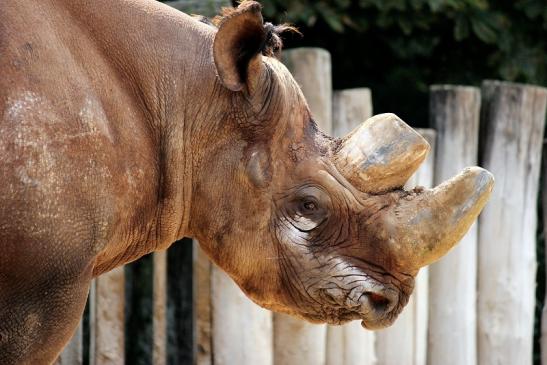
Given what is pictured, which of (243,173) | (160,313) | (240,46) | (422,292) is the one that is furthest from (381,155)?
(422,292)

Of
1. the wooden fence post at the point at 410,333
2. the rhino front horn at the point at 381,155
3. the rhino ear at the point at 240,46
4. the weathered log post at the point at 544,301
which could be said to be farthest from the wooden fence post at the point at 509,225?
the rhino ear at the point at 240,46

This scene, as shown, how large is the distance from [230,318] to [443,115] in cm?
161

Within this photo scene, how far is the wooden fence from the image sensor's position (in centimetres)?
595

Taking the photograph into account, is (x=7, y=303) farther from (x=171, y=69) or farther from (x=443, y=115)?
(x=443, y=115)

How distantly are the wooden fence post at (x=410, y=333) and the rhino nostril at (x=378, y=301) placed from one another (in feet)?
8.53

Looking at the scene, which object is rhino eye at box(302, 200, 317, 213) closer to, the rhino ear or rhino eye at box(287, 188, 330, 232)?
rhino eye at box(287, 188, 330, 232)

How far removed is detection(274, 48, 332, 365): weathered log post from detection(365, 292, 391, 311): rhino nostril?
2261 mm

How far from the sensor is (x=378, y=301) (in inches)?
146

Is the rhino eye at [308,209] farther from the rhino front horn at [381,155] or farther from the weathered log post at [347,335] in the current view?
the weathered log post at [347,335]

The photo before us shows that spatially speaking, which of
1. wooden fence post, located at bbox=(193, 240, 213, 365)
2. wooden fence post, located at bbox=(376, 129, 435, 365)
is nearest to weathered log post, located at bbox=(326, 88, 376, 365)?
wooden fence post, located at bbox=(376, 129, 435, 365)

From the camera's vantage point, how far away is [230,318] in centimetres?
595

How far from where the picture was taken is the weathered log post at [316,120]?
236 inches

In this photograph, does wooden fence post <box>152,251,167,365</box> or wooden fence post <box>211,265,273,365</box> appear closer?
wooden fence post <box>211,265,273,365</box>

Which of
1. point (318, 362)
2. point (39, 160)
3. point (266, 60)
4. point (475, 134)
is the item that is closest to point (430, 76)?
point (475, 134)
